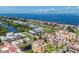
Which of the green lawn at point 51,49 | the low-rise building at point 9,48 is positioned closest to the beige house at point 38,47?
the green lawn at point 51,49

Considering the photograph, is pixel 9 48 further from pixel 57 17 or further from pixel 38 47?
pixel 57 17

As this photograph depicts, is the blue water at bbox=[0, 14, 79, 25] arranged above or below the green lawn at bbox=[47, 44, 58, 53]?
above

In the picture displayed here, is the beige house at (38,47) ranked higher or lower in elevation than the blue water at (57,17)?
lower

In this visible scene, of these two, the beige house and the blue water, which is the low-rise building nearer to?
the beige house

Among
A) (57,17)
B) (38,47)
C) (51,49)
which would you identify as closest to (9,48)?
(38,47)

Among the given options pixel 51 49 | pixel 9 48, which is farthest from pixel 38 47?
pixel 9 48

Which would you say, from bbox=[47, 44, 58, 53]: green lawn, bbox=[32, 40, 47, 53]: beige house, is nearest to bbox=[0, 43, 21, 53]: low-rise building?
bbox=[32, 40, 47, 53]: beige house

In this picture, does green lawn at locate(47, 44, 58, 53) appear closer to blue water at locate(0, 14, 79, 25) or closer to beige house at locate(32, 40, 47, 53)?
beige house at locate(32, 40, 47, 53)

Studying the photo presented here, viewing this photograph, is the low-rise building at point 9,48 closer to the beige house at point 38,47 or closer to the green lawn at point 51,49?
the beige house at point 38,47

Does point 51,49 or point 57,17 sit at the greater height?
point 57,17

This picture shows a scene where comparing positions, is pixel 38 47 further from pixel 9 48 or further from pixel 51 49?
pixel 9 48

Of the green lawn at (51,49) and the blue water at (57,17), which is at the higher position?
the blue water at (57,17)
